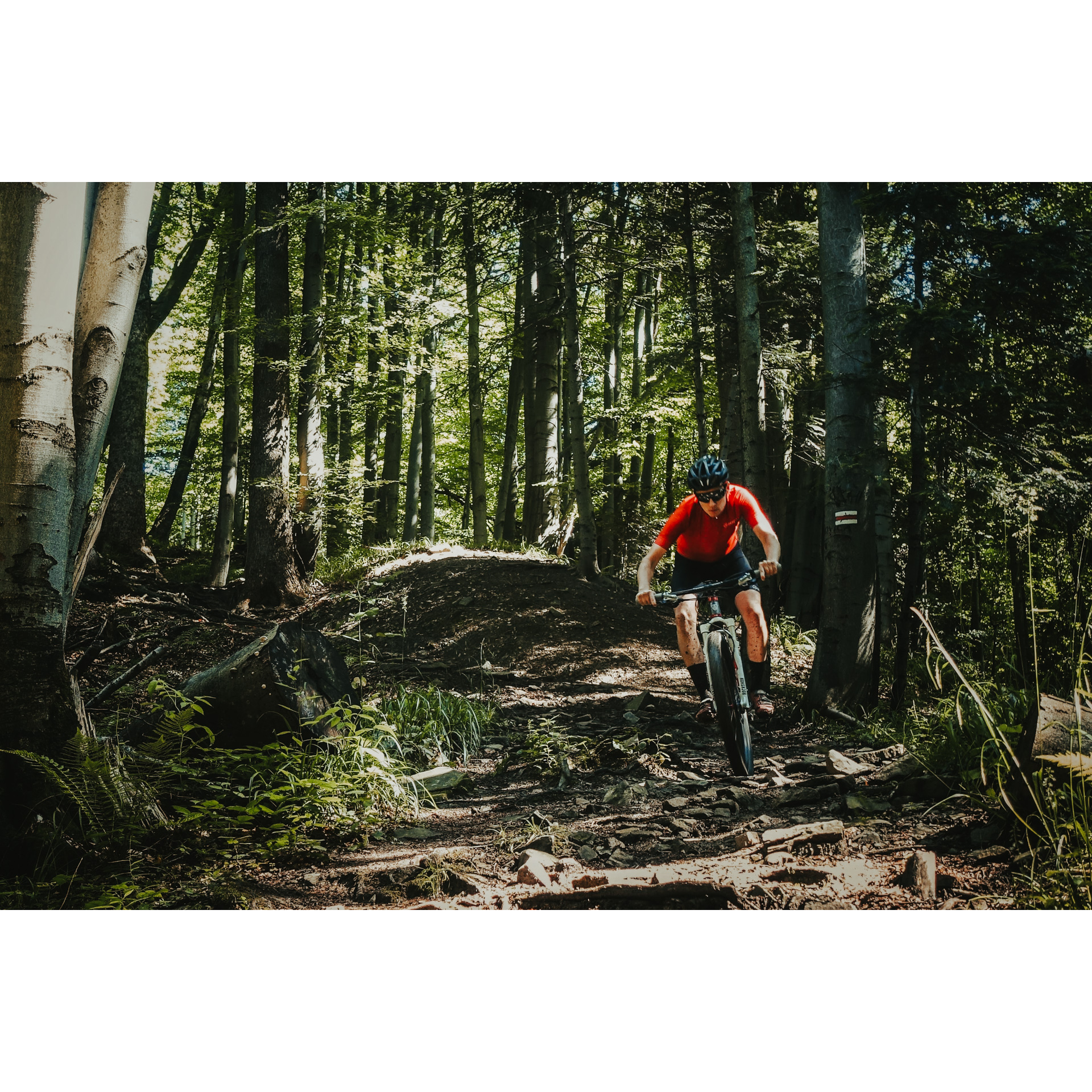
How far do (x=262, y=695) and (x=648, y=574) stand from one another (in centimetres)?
224

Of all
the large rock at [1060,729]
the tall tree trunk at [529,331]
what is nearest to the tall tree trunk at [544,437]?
the tall tree trunk at [529,331]

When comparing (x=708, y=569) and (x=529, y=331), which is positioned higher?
(x=529, y=331)

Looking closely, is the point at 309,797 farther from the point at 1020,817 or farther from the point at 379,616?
the point at 379,616

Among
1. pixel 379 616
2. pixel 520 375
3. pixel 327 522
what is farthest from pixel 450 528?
pixel 379 616

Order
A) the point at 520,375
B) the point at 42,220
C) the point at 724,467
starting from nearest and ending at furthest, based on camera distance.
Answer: the point at 42,220 → the point at 724,467 → the point at 520,375

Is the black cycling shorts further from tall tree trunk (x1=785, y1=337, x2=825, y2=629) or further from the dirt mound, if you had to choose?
tall tree trunk (x1=785, y1=337, x2=825, y2=629)

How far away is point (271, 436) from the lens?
32.0 feet

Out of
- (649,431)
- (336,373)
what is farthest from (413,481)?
(336,373)

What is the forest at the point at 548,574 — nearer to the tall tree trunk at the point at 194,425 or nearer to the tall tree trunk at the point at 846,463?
the tall tree trunk at the point at 846,463

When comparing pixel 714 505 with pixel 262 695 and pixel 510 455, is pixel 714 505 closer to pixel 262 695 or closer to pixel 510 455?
pixel 262 695

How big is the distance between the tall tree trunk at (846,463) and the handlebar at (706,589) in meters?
1.61

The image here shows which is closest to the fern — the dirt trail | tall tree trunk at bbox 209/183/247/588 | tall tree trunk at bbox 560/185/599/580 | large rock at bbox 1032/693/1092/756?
large rock at bbox 1032/693/1092/756

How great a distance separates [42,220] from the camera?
340 cm
